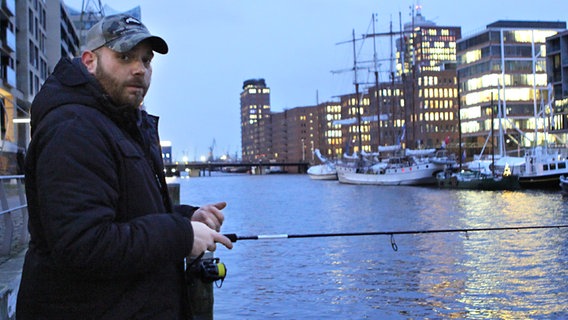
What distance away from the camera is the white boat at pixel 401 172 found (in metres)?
87.6

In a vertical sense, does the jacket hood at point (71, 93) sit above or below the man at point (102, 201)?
above

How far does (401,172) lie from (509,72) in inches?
2063

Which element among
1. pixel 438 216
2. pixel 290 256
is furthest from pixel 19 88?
pixel 290 256

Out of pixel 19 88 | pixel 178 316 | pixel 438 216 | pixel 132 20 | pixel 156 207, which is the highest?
pixel 19 88

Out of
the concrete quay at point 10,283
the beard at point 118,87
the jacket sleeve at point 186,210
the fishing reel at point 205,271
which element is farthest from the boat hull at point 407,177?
the beard at point 118,87

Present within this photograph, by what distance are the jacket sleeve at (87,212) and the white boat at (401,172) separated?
86.7m

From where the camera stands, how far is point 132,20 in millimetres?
2740

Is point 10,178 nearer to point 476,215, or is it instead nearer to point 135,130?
point 135,130

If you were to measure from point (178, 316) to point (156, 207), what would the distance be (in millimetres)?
487

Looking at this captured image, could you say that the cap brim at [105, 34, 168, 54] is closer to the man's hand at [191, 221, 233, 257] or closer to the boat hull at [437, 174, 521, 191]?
the man's hand at [191, 221, 233, 257]

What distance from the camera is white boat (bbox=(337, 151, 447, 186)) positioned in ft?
287

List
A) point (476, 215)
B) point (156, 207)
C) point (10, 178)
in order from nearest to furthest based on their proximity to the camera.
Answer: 1. point (156, 207)
2. point (10, 178)
3. point (476, 215)

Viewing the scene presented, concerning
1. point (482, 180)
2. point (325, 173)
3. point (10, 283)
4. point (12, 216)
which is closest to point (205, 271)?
point (10, 283)

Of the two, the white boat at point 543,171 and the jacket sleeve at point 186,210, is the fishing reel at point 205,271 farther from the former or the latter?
the white boat at point 543,171
